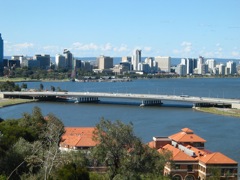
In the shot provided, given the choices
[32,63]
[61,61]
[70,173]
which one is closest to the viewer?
[70,173]

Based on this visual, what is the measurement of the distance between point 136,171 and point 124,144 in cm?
79

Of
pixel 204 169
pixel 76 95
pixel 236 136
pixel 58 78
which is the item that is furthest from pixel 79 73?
pixel 204 169


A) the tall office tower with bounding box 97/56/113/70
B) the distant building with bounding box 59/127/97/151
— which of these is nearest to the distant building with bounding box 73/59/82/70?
the tall office tower with bounding box 97/56/113/70

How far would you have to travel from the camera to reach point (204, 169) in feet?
60.2

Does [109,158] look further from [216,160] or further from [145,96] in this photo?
[145,96]

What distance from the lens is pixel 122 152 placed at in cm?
1380

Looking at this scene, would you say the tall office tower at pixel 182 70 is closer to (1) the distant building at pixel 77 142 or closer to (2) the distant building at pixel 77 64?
(2) the distant building at pixel 77 64

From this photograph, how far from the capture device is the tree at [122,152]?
1363 centimetres

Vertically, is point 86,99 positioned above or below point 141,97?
below

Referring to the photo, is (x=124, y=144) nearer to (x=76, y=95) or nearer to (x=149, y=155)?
(x=149, y=155)

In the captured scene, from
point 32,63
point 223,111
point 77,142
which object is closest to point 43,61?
point 32,63

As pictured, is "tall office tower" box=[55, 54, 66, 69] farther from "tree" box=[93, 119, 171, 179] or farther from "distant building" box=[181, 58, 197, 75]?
"tree" box=[93, 119, 171, 179]

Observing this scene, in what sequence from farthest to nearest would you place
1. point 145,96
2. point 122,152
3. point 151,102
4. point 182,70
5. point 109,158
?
point 182,70 → point 151,102 → point 145,96 → point 109,158 → point 122,152

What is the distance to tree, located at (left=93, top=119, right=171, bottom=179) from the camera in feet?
44.7
